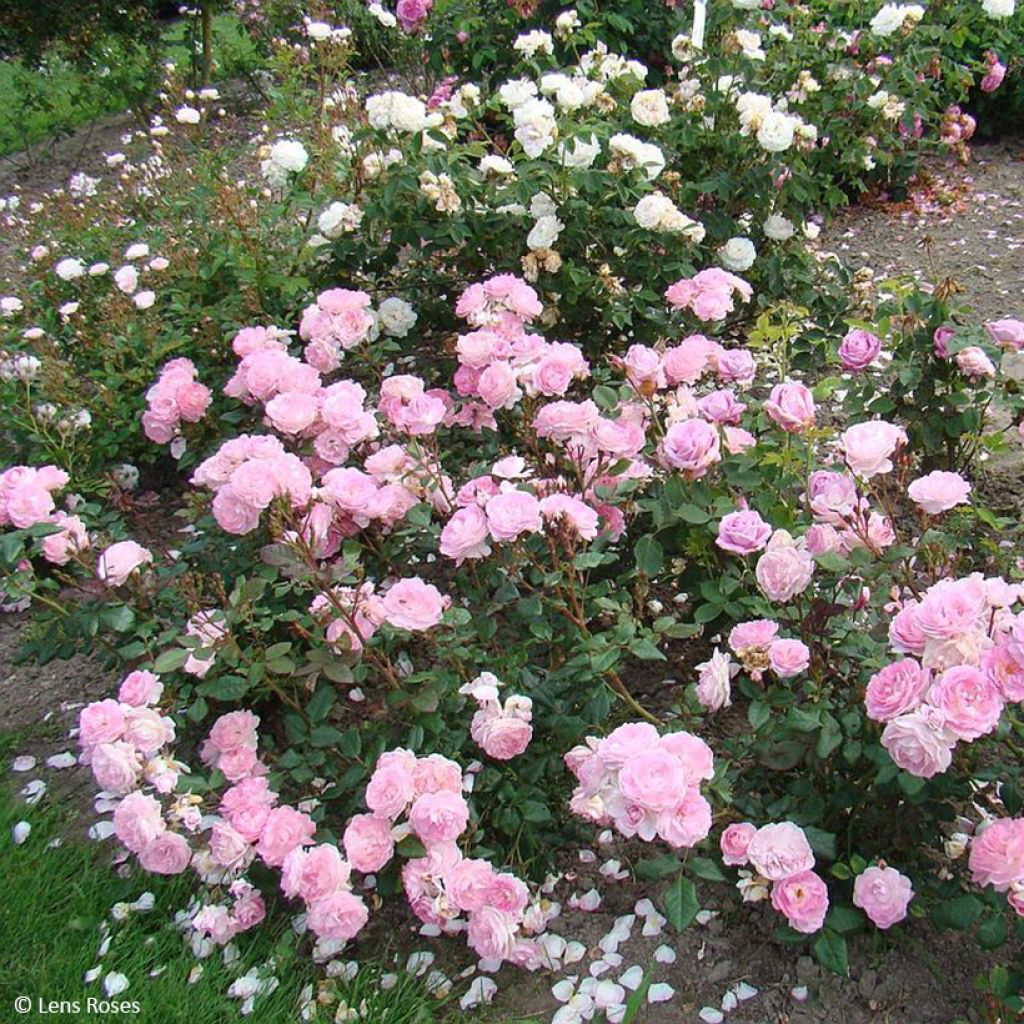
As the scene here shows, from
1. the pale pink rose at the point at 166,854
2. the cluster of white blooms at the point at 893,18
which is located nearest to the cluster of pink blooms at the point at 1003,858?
the pale pink rose at the point at 166,854

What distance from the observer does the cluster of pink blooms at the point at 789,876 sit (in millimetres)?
1436

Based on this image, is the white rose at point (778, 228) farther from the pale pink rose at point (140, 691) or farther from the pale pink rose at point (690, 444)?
the pale pink rose at point (140, 691)

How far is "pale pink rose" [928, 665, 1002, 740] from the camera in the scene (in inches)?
49.0

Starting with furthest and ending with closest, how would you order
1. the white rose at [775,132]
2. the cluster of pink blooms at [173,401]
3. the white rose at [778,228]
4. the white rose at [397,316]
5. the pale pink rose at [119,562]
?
1. the white rose at [778,228]
2. the white rose at [775,132]
3. the white rose at [397,316]
4. the cluster of pink blooms at [173,401]
5. the pale pink rose at [119,562]

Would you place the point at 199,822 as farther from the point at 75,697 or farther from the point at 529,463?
the point at 529,463

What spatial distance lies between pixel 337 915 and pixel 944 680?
3.01 ft

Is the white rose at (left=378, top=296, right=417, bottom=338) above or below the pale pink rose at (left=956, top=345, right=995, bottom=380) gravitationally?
below

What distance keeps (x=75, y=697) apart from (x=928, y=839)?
1.76 m

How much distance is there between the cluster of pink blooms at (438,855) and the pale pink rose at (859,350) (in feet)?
3.53

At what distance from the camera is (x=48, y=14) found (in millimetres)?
5867

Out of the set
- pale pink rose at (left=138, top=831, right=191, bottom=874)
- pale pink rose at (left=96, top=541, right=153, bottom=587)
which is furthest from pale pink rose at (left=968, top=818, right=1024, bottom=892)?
pale pink rose at (left=96, top=541, right=153, bottom=587)

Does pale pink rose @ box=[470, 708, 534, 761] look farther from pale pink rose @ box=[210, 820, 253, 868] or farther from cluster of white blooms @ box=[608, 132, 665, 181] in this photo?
cluster of white blooms @ box=[608, 132, 665, 181]

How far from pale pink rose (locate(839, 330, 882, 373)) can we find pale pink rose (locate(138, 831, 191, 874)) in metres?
1.46

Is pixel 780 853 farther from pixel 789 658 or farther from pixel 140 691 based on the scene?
pixel 140 691
